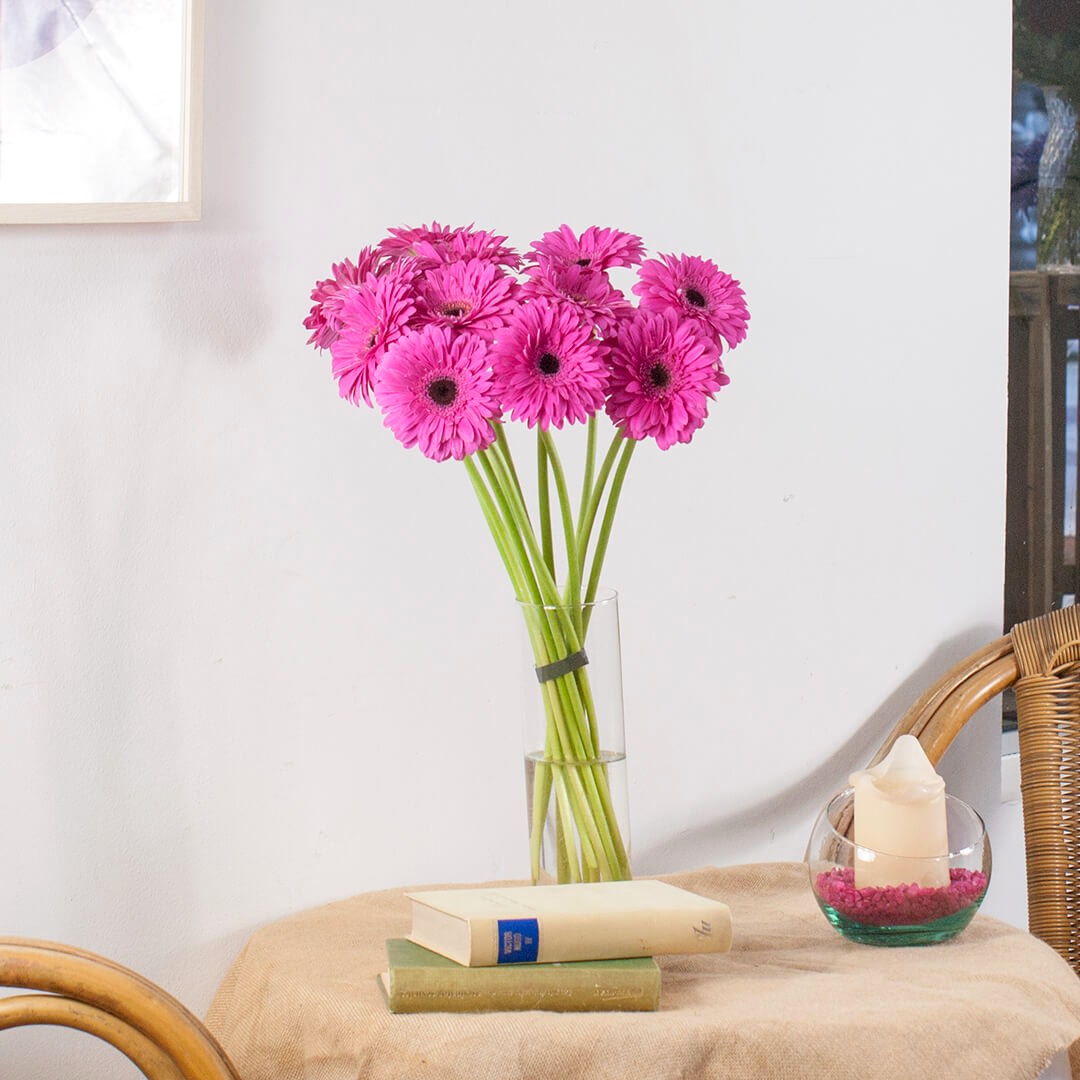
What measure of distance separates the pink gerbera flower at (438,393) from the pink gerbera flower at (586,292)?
7 cm

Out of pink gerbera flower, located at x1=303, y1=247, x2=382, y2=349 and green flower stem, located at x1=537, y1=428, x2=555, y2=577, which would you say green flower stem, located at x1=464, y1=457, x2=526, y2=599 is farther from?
pink gerbera flower, located at x1=303, y1=247, x2=382, y2=349

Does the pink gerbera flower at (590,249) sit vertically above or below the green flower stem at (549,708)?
above

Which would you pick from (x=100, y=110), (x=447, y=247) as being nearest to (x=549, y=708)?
(x=447, y=247)

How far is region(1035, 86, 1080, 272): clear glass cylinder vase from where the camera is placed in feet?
4.76

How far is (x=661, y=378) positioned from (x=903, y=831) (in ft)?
1.22

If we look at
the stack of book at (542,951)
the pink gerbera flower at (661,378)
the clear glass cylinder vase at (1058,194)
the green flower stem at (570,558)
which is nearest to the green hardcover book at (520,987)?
the stack of book at (542,951)

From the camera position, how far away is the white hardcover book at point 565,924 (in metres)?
0.76

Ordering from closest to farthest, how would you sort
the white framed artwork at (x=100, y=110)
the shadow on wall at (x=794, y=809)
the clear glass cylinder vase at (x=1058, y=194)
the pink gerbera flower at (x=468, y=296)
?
1. the pink gerbera flower at (x=468, y=296)
2. the white framed artwork at (x=100, y=110)
3. the shadow on wall at (x=794, y=809)
4. the clear glass cylinder vase at (x=1058, y=194)

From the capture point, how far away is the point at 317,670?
1.06m

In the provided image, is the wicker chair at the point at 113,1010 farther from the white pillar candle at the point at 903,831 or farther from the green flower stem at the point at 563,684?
the white pillar candle at the point at 903,831

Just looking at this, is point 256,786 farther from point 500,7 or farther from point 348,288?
point 500,7

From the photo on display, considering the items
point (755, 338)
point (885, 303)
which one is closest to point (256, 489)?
point (755, 338)

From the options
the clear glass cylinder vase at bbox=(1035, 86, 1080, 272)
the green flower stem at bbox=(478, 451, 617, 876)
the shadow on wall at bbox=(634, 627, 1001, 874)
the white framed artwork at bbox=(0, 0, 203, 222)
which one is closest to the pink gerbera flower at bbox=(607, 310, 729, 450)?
the green flower stem at bbox=(478, 451, 617, 876)

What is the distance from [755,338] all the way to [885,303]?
16 cm
